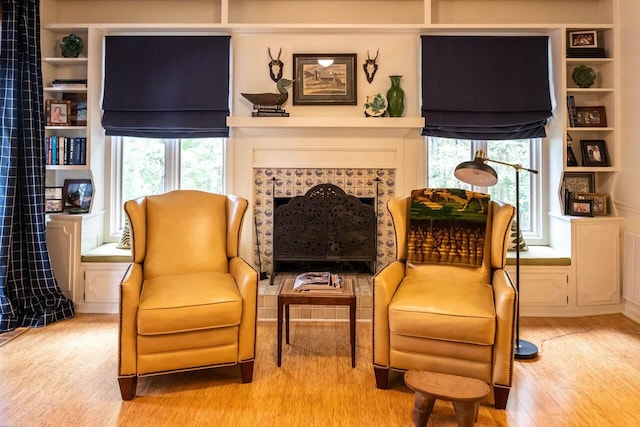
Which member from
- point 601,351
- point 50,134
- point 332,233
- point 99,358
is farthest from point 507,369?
point 50,134

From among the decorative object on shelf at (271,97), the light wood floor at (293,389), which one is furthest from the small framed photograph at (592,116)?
the decorative object on shelf at (271,97)

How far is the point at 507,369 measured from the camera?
6.90 feet

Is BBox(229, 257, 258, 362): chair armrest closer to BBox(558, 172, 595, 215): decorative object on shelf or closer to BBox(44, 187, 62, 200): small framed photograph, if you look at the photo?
BBox(44, 187, 62, 200): small framed photograph

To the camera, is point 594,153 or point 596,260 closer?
point 596,260

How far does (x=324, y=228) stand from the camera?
143 inches

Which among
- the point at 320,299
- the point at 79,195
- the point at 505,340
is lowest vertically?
the point at 505,340

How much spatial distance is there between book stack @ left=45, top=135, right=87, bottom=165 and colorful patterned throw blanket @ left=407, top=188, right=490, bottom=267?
8.93 feet

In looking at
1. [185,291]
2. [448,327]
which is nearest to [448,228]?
[448,327]

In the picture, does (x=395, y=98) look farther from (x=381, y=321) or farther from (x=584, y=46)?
(x=381, y=321)

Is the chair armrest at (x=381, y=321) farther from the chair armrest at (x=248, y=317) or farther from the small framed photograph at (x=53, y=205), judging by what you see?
the small framed photograph at (x=53, y=205)

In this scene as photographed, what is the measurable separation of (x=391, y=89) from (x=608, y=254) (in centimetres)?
217

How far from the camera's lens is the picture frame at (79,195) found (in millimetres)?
3734

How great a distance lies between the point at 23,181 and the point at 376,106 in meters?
2.74

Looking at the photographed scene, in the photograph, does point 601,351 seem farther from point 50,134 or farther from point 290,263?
point 50,134
